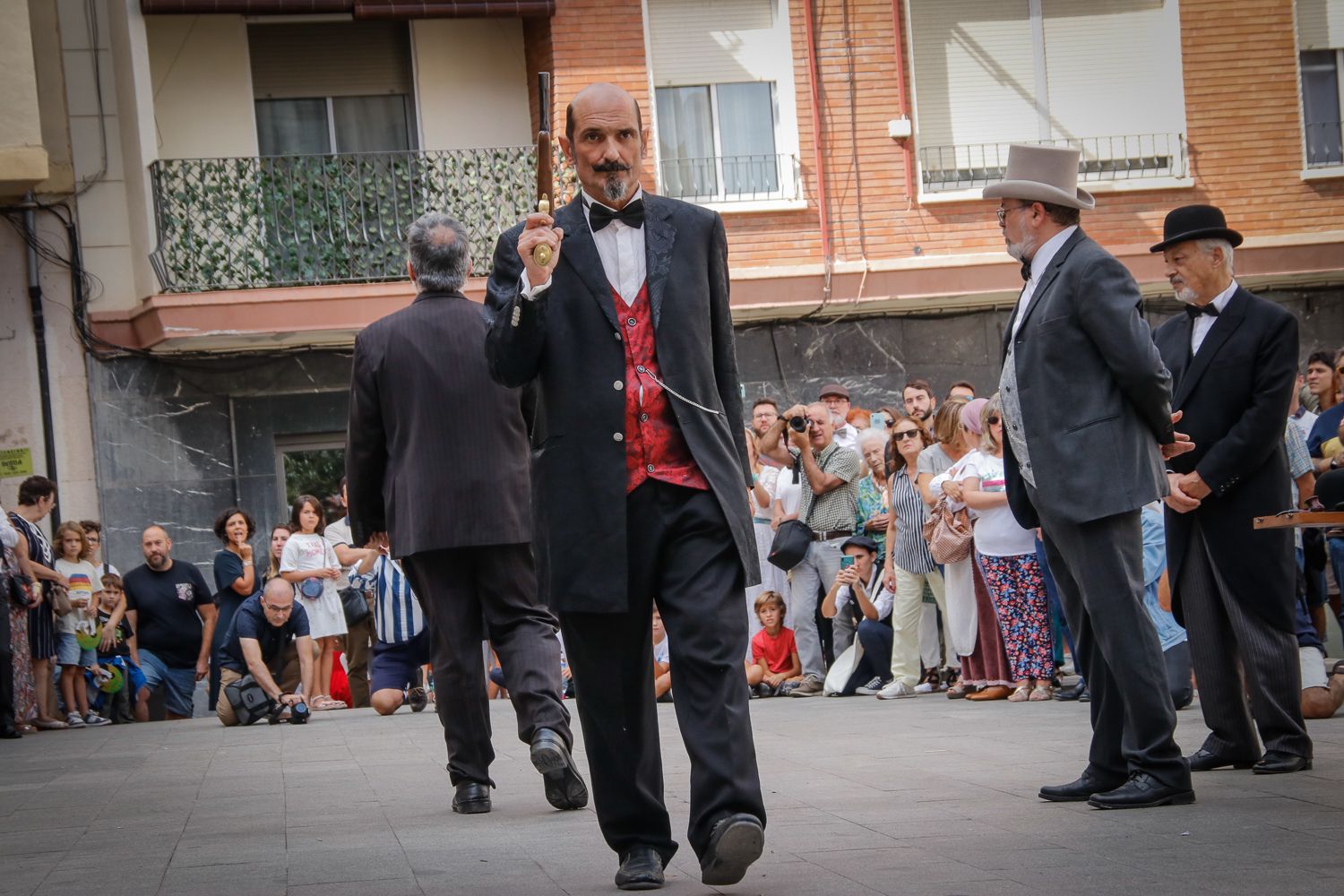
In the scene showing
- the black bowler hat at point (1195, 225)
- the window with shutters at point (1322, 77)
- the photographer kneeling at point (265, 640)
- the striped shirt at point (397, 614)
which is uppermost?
the window with shutters at point (1322, 77)

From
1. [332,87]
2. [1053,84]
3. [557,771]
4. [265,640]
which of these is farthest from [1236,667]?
[332,87]

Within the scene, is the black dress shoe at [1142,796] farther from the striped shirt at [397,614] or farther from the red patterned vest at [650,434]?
the striped shirt at [397,614]

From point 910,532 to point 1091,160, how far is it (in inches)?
380

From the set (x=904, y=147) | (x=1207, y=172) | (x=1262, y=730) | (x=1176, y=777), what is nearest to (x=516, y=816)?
(x=1176, y=777)

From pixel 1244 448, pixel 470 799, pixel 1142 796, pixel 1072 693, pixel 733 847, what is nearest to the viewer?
pixel 733 847

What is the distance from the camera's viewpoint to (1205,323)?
7.29 metres

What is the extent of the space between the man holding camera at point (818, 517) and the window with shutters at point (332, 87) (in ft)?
27.7

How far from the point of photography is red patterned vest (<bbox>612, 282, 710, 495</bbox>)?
505 centimetres

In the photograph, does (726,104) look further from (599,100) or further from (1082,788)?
(599,100)

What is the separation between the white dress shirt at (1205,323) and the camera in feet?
23.8

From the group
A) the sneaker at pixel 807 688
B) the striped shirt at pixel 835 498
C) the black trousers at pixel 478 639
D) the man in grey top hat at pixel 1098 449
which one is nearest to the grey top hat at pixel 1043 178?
the man in grey top hat at pixel 1098 449

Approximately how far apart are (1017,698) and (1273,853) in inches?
253

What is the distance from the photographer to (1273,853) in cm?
510

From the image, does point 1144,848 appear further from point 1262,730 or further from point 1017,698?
point 1017,698
